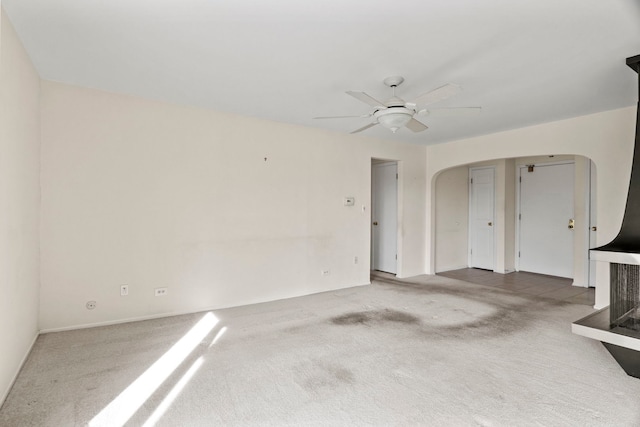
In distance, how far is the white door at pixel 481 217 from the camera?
654 cm

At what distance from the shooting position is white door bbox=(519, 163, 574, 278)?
5715 mm

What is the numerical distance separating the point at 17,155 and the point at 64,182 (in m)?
0.84

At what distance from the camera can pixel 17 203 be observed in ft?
7.77

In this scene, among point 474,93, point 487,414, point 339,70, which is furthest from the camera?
point 474,93

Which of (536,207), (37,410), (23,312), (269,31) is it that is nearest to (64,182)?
(23,312)

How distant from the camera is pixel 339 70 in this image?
277 centimetres

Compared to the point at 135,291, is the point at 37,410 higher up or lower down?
lower down

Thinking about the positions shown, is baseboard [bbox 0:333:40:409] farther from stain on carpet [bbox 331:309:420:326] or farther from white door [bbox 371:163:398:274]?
white door [bbox 371:163:398:274]

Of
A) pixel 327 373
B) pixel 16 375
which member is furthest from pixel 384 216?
pixel 16 375

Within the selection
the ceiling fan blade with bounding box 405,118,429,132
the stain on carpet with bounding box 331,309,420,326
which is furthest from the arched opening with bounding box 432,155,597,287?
the ceiling fan blade with bounding box 405,118,429,132

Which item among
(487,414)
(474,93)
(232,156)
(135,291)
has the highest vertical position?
(474,93)

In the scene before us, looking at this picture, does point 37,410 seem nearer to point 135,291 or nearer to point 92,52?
point 135,291

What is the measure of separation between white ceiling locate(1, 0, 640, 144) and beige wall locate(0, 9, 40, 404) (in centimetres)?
26

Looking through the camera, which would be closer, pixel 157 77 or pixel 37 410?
pixel 37 410
